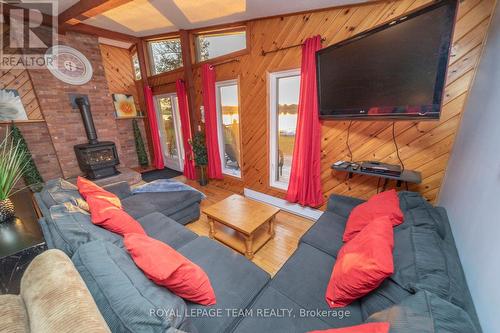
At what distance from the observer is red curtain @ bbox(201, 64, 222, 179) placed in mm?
3362

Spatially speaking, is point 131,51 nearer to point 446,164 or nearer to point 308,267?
point 308,267

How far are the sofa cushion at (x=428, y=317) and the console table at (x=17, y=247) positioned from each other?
176 cm

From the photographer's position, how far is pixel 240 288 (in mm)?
1228

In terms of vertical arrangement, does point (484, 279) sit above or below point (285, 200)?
above

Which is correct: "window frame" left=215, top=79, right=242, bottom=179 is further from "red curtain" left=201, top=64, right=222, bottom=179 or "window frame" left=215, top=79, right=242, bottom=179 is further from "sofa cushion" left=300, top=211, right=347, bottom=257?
"sofa cushion" left=300, top=211, right=347, bottom=257

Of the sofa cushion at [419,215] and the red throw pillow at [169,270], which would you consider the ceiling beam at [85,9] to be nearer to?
the red throw pillow at [169,270]

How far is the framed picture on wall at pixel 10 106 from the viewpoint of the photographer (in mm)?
3119

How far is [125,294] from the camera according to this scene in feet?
2.53

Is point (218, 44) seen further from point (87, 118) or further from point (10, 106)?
point (10, 106)

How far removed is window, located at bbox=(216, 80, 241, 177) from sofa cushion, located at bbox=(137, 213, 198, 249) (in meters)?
1.95

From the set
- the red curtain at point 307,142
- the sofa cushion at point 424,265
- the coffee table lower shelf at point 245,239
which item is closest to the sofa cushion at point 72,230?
the coffee table lower shelf at point 245,239

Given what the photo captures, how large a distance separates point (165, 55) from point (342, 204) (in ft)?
15.1

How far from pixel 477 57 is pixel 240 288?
2.55 metres

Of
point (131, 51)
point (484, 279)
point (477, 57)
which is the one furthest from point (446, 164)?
point (131, 51)
